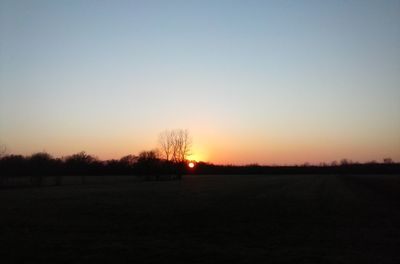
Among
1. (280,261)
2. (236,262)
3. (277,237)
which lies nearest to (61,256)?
(236,262)

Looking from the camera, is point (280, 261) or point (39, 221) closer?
point (280, 261)

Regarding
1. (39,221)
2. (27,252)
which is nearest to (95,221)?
(39,221)

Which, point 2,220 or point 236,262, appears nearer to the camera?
point 236,262

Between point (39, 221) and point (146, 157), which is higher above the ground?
point (146, 157)

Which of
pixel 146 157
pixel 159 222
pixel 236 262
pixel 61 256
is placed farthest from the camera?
pixel 146 157

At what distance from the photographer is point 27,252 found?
16.4 metres

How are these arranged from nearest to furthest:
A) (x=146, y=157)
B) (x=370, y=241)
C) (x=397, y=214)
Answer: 1. (x=370, y=241)
2. (x=397, y=214)
3. (x=146, y=157)

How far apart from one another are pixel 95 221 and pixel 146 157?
10647 cm

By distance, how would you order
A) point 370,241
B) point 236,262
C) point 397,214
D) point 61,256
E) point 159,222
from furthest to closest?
1. point 397,214
2. point 159,222
3. point 370,241
4. point 61,256
5. point 236,262

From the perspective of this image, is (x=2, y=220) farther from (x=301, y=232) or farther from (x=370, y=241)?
(x=370, y=241)

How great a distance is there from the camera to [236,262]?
1459 centimetres

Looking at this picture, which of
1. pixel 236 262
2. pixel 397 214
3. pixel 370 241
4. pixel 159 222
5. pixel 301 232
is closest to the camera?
pixel 236 262

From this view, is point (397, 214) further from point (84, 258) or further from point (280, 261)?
point (84, 258)

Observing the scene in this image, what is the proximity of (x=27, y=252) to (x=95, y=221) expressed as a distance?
358 inches
